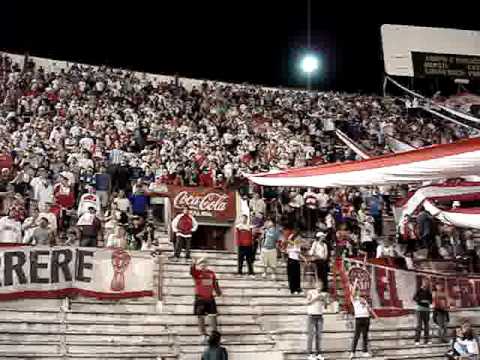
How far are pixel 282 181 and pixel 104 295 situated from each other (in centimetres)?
434

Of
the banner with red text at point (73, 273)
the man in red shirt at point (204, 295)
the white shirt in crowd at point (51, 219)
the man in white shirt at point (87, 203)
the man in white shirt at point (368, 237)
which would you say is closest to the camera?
the banner with red text at point (73, 273)

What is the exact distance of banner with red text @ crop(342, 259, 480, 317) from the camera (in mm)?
18203

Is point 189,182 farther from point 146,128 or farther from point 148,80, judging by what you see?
point 148,80

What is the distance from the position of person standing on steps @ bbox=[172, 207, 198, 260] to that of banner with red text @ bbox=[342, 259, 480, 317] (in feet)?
11.3

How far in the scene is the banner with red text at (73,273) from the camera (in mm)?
14805

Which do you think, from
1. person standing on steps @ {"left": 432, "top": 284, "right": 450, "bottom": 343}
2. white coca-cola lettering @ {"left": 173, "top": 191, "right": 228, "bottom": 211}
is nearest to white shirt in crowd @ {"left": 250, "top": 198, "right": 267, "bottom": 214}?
white coca-cola lettering @ {"left": 173, "top": 191, "right": 228, "bottom": 211}

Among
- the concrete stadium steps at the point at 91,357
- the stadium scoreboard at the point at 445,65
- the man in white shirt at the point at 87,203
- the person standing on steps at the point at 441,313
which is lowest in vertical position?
the concrete stadium steps at the point at 91,357

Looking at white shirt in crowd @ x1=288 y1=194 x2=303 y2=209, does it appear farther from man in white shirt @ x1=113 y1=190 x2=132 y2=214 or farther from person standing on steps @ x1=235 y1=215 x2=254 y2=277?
man in white shirt @ x1=113 y1=190 x2=132 y2=214

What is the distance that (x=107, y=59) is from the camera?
38.8 meters

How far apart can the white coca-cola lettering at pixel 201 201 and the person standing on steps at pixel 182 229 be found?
1603 mm

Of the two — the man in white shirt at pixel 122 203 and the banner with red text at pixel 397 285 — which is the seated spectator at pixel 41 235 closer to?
the man in white shirt at pixel 122 203

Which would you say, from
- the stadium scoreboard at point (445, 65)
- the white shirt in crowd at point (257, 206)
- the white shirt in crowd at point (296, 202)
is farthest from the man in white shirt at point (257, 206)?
the stadium scoreboard at point (445, 65)

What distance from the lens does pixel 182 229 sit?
1788 centimetres

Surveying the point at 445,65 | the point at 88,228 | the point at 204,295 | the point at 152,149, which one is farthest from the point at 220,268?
the point at 445,65
